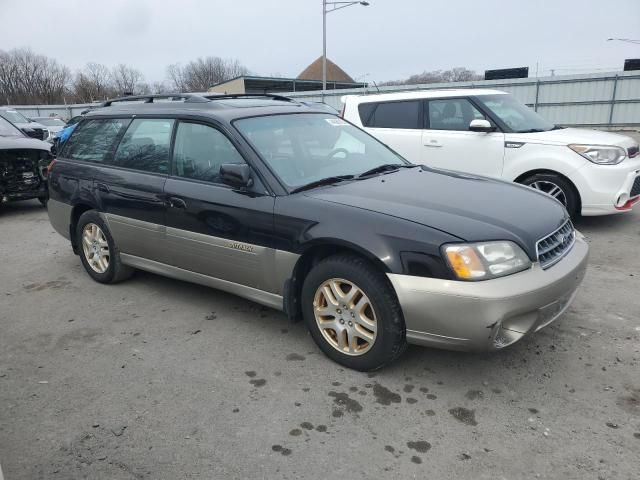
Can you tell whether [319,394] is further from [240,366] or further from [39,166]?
[39,166]

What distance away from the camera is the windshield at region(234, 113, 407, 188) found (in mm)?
3622

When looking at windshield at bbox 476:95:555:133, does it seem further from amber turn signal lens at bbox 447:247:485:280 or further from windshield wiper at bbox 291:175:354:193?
amber turn signal lens at bbox 447:247:485:280

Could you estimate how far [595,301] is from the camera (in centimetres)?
412

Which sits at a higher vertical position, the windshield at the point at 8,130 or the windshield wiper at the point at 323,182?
the windshield at the point at 8,130

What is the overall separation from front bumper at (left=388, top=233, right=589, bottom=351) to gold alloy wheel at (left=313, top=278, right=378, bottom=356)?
264 millimetres

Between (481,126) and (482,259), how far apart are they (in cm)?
424

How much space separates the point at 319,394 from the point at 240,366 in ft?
2.09

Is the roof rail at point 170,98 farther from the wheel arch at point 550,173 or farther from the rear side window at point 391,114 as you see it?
the wheel arch at point 550,173

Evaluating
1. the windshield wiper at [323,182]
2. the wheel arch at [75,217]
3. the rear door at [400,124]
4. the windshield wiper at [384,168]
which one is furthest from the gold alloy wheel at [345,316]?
the rear door at [400,124]

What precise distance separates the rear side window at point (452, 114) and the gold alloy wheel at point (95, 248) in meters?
4.58

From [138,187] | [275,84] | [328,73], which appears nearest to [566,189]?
[138,187]

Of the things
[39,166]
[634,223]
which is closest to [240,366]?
[634,223]

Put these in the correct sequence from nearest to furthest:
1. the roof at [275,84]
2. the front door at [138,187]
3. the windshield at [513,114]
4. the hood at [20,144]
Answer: the front door at [138,187], the windshield at [513,114], the hood at [20,144], the roof at [275,84]

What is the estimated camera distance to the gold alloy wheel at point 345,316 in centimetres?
306
